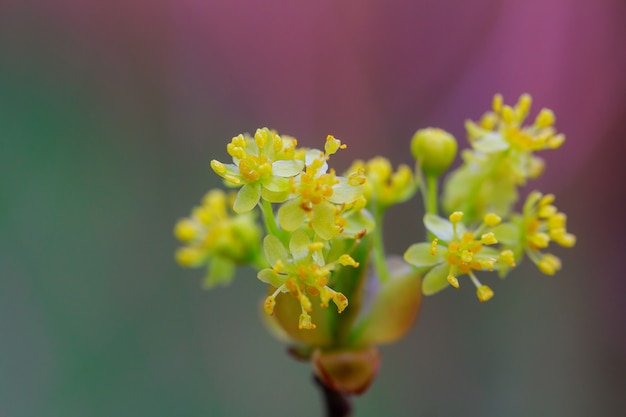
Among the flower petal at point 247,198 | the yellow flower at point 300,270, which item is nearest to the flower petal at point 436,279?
the yellow flower at point 300,270

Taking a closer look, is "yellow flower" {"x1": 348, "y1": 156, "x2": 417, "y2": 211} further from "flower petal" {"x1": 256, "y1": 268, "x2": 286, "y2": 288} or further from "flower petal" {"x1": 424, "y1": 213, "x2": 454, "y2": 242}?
"flower petal" {"x1": 256, "y1": 268, "x2": 286, "y2": 288}

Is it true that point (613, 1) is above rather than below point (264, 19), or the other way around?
below

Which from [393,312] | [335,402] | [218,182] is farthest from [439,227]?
[218,182]

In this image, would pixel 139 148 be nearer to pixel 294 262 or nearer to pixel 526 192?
pixel 526 192

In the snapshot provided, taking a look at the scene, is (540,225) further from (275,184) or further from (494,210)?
(275,184)

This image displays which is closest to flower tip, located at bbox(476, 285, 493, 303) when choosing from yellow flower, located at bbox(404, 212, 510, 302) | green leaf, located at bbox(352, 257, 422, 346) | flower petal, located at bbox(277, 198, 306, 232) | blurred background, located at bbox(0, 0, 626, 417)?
yellow flower, located at bbox(404, 212, 510, 302)

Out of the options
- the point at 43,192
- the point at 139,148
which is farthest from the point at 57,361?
the point at 139,148
